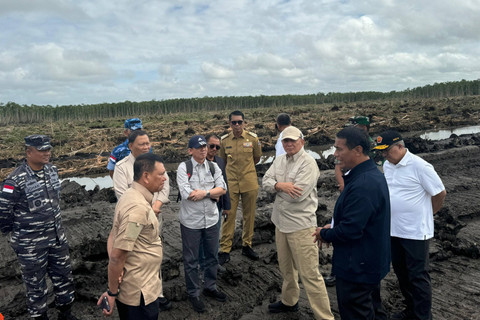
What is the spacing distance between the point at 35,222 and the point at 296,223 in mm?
2843

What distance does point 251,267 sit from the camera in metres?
5.45

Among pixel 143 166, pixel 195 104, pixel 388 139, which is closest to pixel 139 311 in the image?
pixel 143 166

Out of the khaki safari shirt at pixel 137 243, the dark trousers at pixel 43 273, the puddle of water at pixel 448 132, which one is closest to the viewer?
the khaki safari shirt at pixel 137 243

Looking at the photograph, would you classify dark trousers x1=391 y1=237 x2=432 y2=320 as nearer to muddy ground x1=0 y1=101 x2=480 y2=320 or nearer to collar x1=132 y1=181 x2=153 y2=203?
muddy ground x1=0 y1=101 x2=480 y2=320

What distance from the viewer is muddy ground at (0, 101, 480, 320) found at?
445 centimetres

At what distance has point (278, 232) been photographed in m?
4.16

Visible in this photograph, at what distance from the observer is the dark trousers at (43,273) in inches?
151

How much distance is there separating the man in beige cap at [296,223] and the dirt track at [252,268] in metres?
0.51

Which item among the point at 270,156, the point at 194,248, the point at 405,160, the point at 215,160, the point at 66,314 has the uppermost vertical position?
the point at 405,160

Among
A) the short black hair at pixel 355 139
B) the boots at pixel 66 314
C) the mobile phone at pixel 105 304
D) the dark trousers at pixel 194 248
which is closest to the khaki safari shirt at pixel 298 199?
the dark trousers at pixel 194 248

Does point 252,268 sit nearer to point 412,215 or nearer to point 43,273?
point 412,215

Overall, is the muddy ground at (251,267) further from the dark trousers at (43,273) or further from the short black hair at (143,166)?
the short black hair at (143,166)

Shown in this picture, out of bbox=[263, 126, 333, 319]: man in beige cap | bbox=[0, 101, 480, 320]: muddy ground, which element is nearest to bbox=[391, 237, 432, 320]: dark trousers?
bbox=[0, 101, 480, 320]: muddy ground

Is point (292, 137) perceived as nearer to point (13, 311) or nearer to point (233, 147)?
point (233, 147)
